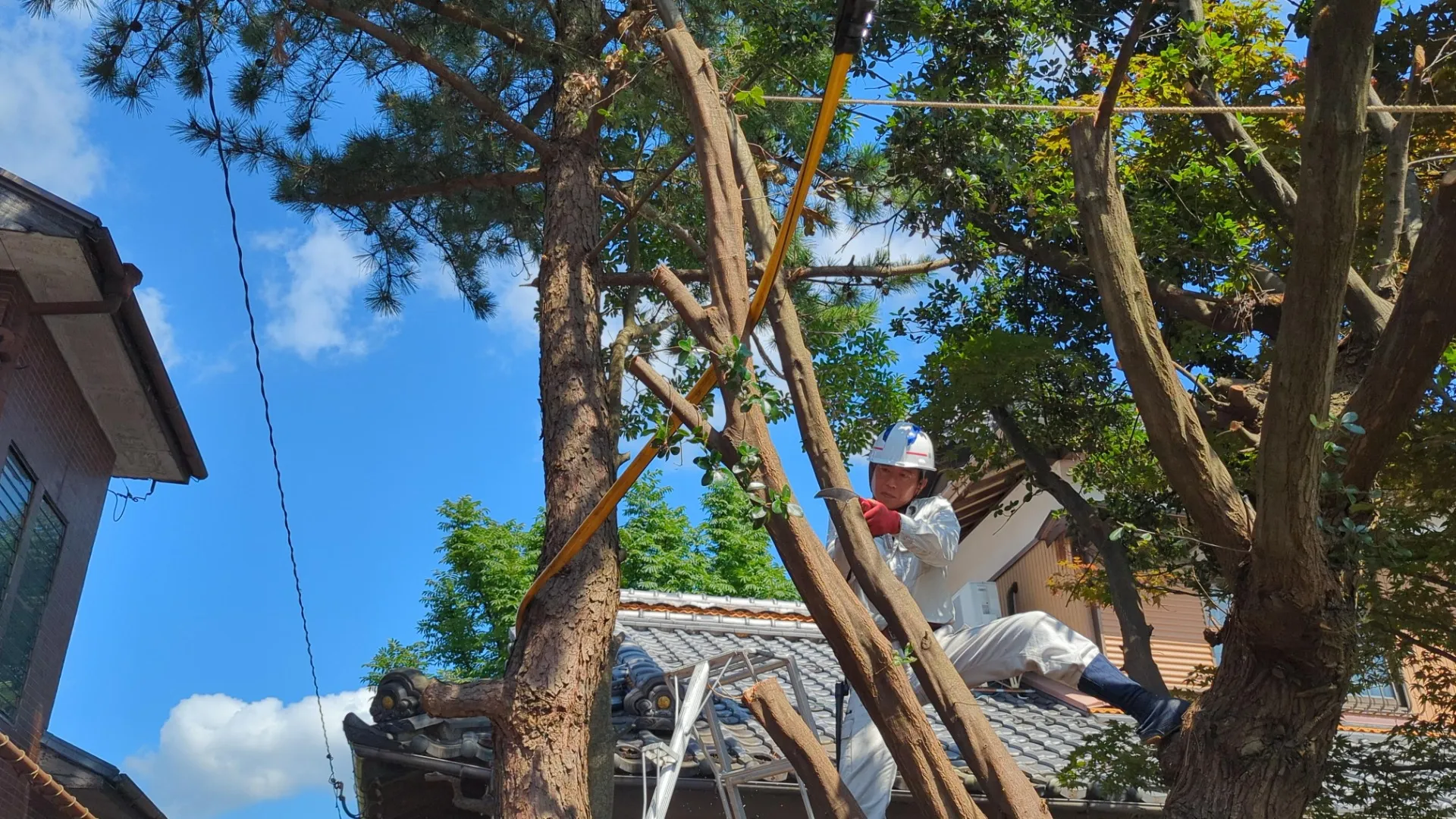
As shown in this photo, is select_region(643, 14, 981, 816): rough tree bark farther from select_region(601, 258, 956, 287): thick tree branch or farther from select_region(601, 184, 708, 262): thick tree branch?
select_region(601, 184, 708, 262): thick tree branch

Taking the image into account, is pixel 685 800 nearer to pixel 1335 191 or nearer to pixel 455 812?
pixel 455 812

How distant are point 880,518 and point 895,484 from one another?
0.75m


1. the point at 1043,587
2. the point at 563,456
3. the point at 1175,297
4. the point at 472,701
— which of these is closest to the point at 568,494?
the point at 563,456

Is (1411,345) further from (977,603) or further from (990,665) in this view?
(977,603)

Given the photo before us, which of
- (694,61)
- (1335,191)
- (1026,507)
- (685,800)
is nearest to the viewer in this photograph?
(1335,191)

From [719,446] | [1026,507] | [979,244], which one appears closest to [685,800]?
[719,446]

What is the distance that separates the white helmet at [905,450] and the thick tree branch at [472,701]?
1994 mm

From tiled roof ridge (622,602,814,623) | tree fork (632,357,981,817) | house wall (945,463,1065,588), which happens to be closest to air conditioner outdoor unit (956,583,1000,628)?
house wall (945,463,1065,588)

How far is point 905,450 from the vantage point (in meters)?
5.47

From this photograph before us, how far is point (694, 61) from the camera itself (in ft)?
14.6

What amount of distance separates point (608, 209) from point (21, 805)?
5744mm

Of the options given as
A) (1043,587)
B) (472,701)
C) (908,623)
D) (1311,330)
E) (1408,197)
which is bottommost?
(472,701)

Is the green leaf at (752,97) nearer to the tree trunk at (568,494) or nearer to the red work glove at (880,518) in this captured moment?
the red work glove at (880,518)

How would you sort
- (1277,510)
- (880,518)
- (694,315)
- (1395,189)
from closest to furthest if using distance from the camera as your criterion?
(1277,510)
(694,315)
(880,518)
(1395,189)
